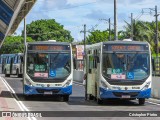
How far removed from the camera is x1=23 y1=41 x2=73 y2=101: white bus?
927 inches

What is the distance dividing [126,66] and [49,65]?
3.95 m

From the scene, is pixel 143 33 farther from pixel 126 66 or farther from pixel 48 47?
pixel 126 66

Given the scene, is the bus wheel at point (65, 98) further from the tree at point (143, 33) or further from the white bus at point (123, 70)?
the tree at point (143, 33)

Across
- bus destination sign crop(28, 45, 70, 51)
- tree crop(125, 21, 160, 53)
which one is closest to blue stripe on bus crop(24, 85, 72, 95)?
bus destination sign crop(28, 45, 70, 51)

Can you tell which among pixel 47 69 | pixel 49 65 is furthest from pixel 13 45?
pixel 47 69

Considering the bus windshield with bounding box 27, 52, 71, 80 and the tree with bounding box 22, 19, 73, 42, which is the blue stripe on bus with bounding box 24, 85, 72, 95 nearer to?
the bus windshield with bounding box 27, 52, 71, 80

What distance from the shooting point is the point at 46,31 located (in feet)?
397

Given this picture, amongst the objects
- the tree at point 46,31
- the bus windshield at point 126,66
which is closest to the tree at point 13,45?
the tree at point 46,31

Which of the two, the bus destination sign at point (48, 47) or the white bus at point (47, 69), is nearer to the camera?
the white bus at point (47, 69)

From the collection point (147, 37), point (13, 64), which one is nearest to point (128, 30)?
point (147, 37)

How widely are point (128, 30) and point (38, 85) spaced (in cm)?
6652

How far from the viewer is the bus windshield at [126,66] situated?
21.5m

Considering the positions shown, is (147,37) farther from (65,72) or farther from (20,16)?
(65,72)

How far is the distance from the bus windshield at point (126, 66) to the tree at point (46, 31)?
3876 inches
